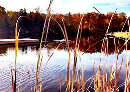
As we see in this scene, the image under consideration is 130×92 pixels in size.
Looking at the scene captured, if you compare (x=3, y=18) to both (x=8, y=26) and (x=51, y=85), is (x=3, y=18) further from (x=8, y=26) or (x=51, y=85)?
(x=51, y=85)

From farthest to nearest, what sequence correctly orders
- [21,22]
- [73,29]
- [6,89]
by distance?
[73,29], [21,22], [6,89]

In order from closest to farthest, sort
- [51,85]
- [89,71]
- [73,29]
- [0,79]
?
[51,85], [0,79], [89,71], [73,29]

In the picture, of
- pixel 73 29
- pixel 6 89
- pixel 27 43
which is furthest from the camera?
pixel 73 29

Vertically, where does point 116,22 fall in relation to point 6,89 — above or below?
above

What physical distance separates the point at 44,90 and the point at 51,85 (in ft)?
2.48

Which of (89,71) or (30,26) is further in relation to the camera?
(30,26)

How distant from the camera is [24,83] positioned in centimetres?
919

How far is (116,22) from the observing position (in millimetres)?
62562

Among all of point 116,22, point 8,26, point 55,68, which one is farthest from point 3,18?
point 55,68

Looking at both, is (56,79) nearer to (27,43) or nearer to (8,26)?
(27,43)

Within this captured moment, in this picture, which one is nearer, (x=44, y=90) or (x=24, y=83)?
(x=44, y=90)

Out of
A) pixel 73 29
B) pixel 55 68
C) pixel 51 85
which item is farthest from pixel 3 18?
pixel 51 85

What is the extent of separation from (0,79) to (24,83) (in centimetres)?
139

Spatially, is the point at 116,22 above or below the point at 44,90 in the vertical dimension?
above
